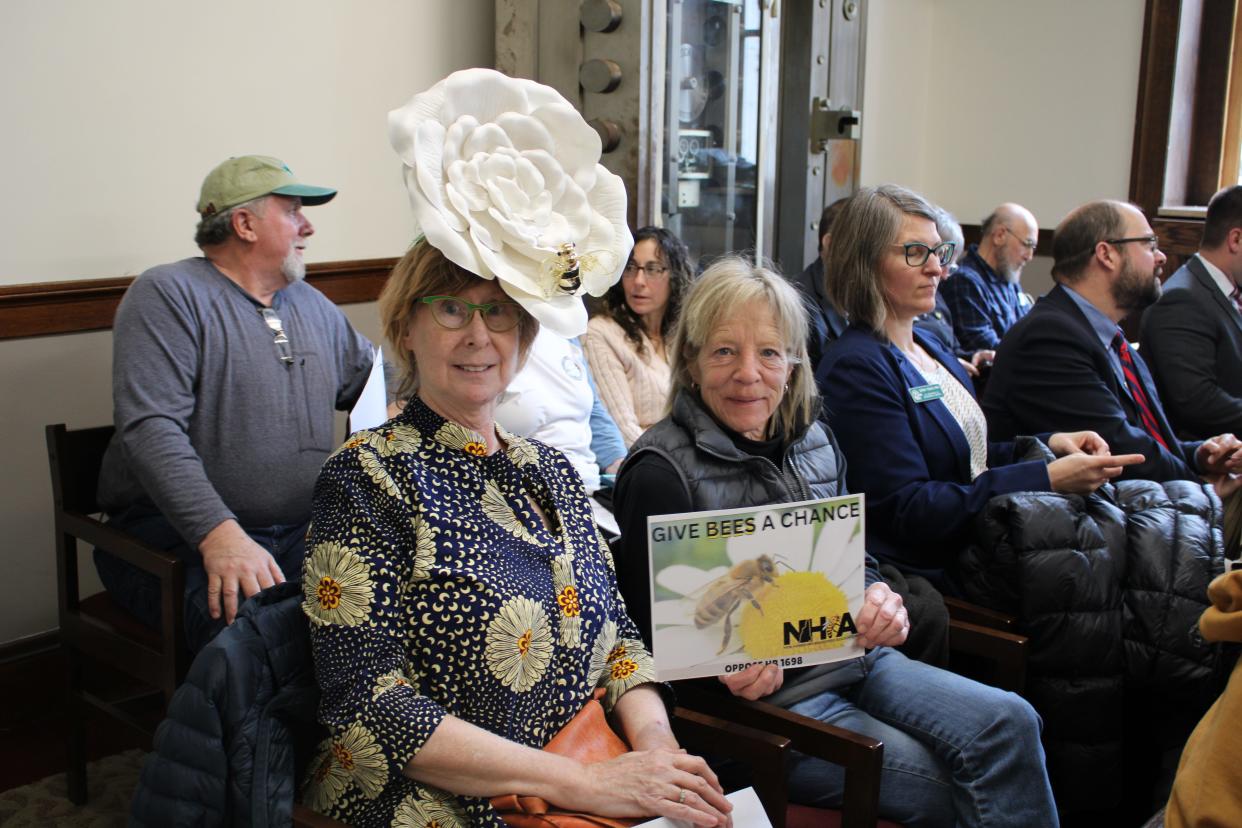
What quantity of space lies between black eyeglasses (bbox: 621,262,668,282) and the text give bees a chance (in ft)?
5.60

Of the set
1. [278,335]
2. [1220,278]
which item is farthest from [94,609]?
[1220,278]

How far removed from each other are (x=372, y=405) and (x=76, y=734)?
1.05m

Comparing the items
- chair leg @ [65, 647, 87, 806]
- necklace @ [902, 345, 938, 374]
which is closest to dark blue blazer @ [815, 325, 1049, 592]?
necklace @ [902, 345, 938, 374]

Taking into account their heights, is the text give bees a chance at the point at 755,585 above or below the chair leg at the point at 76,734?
above

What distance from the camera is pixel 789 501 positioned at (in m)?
1.82

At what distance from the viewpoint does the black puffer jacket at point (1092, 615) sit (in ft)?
6.52

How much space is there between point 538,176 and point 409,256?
196 mm

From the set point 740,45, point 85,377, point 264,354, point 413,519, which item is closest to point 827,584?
point 413,519

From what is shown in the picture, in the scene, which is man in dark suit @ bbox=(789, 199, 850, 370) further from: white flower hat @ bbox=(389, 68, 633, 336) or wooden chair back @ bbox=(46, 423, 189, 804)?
wooden chair back @ bbox=(46, 423, 189, 804)

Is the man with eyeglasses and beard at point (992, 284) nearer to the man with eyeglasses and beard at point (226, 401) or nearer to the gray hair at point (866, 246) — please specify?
the gray hair at point (866, 246)

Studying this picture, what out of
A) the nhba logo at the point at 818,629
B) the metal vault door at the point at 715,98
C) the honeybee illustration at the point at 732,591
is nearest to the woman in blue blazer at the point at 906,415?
the nhba logo at the point at 818,629

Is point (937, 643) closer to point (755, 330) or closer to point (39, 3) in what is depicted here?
point (755, 330)

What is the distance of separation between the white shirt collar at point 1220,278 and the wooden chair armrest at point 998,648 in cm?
197

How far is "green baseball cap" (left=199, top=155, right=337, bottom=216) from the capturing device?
2.47m
